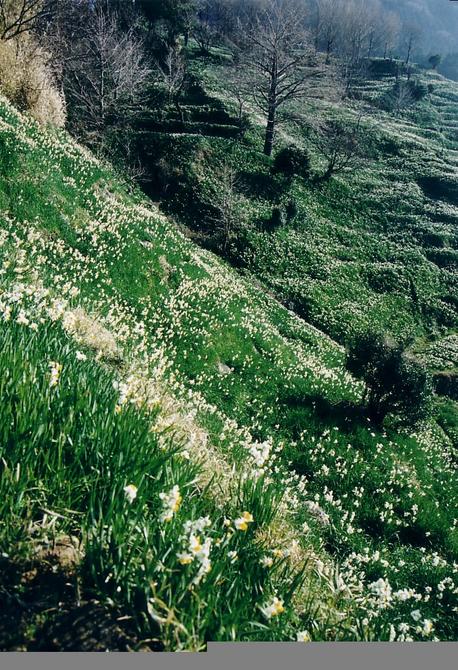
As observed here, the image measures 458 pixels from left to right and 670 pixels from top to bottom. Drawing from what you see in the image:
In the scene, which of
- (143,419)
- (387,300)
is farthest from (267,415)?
(387,300)

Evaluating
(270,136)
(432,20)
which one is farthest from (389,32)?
(432,20)

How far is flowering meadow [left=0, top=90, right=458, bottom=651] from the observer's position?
98.3 inches

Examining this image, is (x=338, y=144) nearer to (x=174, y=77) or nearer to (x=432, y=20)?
(x=174, y=77)

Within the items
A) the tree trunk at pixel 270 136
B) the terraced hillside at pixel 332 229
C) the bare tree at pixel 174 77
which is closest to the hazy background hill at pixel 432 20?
the bare tree at pixel 174 77

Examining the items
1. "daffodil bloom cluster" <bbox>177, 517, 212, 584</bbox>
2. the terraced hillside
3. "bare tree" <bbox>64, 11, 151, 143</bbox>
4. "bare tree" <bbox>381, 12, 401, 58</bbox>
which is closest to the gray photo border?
"daffodil bloom cluster" <bbox>177, 517, 212, 584</bbox>

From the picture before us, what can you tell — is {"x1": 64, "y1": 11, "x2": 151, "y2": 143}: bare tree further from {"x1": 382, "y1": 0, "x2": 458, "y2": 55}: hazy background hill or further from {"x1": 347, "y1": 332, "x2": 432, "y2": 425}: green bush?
{"x1": 382, "y1": 0, "x2": 458, "y2": 55}: hazy background hill

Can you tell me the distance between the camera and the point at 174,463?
11.3ft

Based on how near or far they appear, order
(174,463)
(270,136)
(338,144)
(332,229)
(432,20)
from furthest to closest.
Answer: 1. (432,20)
2. (338,144)
3. (270,136)
4. (332,229)
5. (174,463)

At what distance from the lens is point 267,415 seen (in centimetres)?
1130

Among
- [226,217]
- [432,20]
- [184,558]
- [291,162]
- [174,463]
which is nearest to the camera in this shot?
[184,558]

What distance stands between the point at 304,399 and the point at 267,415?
1672mm

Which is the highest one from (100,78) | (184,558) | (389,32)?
(389,32)

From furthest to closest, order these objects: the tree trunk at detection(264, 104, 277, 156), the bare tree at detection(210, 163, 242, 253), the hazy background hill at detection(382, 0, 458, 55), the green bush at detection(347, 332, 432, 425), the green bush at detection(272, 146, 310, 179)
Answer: the hazy background hill at detection(382, 0, 458, 55)
the tree trunk at detection(264, 104, 277, 156)
the green bush at detection(272, 146, 310, 179)
the bare tree at detection(210, 163, 242, 253)
the green bush at detection(347, 332, 432, 425)

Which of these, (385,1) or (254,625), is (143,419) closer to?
(254,625)
